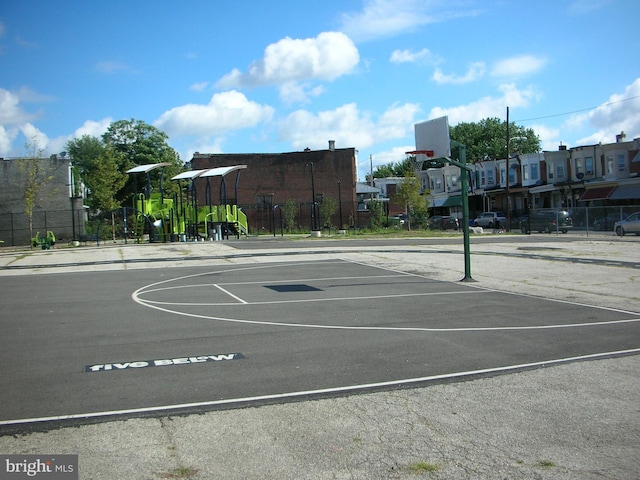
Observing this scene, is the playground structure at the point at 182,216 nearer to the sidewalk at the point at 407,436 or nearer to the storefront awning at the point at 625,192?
the storefront awning at the point at 625,192

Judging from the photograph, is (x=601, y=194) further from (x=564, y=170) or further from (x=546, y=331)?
(x=546, y=331)

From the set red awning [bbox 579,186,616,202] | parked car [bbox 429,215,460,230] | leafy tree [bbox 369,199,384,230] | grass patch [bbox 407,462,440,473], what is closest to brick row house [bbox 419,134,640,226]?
red awning [bbox 579,186,616,202]

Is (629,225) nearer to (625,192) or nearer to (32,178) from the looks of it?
(625,192)

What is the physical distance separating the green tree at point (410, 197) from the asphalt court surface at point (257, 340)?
132 ft

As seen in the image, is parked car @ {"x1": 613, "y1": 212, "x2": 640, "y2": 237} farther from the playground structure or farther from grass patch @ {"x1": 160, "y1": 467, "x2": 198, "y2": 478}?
grass patch @ {"x1": 160, "y1": 467, "x2": 198, "y2": 478}

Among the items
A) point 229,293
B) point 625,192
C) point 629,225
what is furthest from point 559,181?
point 229,293

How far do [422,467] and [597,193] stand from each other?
5868cm

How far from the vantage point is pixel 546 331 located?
10.8 meters

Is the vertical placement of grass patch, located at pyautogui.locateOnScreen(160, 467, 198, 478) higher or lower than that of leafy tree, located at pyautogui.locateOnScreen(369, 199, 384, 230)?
lower

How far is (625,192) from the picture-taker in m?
54.6

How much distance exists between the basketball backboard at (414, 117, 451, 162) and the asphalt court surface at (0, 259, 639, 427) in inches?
172

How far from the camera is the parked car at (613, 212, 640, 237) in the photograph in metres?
41.8

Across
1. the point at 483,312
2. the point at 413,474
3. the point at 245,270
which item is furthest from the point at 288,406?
the point at 245,270

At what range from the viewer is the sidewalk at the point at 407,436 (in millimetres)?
5113
